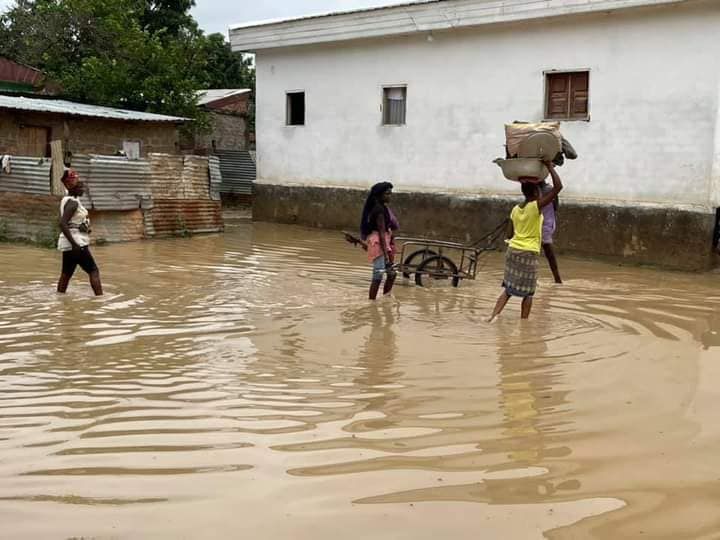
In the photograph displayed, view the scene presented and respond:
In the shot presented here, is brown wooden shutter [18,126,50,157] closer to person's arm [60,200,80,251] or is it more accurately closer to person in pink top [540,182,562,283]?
person's arm [60,200,80,251]

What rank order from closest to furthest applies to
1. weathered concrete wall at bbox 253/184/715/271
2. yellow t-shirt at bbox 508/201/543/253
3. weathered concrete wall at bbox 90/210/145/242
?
yellow t-shirt at bbox 508/201/543/253, weathered concrete wall at bbox 253/184/715/271, weathered concrete wall at bbox 90/210/145/242

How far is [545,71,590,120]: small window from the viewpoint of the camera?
13469 millimetres

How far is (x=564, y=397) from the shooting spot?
4945mm

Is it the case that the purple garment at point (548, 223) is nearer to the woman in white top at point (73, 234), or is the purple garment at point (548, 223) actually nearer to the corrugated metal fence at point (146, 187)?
the woman in white top at point (73, 234)

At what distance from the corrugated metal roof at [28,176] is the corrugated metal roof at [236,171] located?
959 cm

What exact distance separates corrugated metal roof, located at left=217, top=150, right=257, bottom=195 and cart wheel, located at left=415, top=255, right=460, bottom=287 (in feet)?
47.3

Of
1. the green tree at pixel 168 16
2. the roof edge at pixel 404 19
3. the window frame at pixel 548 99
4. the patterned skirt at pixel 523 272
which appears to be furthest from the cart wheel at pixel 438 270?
the green tree at pixel 168 16

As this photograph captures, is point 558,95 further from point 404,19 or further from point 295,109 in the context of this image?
point 295,109

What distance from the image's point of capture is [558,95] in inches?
543

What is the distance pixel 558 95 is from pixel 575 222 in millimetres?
2237

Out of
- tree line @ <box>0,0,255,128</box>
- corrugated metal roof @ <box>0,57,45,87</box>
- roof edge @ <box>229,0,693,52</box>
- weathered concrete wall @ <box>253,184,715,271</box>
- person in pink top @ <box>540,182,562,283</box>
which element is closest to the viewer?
person in pink top @ <box>540,182,562,283</box>

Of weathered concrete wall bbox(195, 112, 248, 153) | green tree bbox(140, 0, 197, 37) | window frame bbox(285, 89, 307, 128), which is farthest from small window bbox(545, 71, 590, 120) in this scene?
green tree bbox(140, 0, 197, 37)

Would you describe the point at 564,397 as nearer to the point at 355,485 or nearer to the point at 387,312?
the point at 355,485

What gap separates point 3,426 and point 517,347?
12.6 feet
